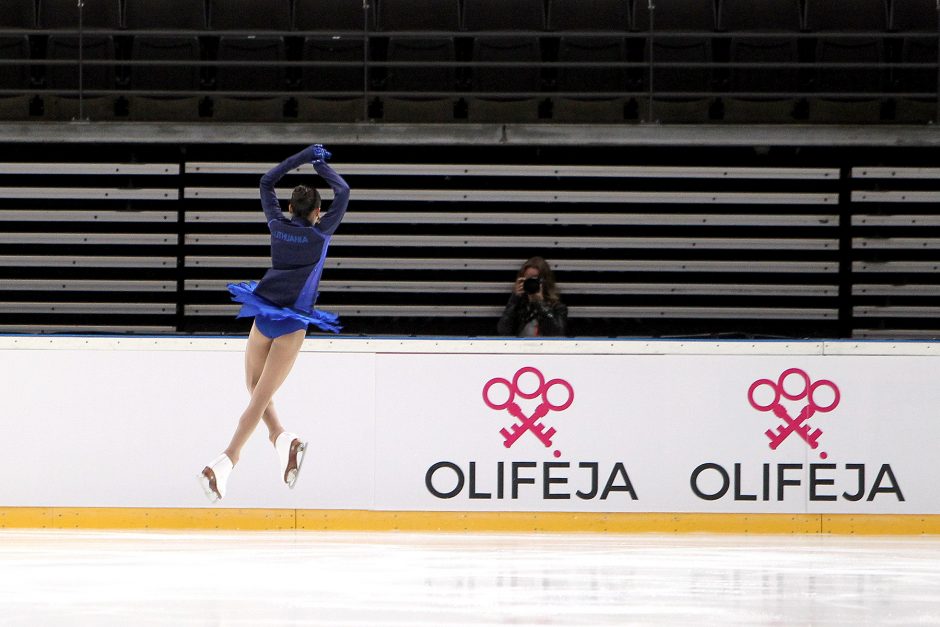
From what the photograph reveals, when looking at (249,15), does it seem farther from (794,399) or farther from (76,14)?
(794,399)

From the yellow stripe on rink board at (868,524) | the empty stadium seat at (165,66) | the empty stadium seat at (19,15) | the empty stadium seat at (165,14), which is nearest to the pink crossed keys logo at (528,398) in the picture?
the yellow stripe on rink board at (868,524)

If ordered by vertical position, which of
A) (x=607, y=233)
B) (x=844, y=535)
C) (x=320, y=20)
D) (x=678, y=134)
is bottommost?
(x=844, y=535)

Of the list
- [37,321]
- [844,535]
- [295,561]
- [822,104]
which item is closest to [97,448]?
[295,561]

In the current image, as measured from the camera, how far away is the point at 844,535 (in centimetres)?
791

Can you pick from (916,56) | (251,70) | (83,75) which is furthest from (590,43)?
(83,75)

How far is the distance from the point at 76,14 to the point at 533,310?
5448 millimetres

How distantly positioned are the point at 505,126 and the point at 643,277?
1.82m

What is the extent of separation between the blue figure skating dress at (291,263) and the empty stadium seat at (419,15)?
6.18 meters

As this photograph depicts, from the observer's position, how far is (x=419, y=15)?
1168 cm

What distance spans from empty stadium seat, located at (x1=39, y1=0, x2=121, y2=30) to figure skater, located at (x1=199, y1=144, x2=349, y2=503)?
6.53 m

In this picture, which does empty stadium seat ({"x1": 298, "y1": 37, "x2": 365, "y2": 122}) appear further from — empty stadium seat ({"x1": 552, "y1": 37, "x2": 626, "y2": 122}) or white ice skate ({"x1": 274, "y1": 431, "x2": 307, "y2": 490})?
white ice skate ({"x1": 274, "y1": 431, "x2": 307, "y2": 490})

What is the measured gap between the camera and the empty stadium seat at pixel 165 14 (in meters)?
11.6

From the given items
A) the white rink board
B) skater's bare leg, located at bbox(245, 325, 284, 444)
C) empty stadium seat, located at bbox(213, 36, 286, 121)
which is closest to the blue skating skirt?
skater's bare leg, located at bbox(245, 325, 284, 444)

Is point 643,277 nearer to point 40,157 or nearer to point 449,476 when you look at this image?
point 449,476
